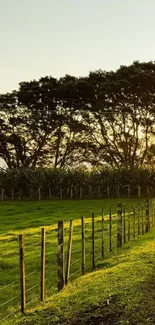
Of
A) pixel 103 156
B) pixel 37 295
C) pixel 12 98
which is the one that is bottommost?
pixel 37 295

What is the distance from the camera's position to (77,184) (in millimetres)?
49719

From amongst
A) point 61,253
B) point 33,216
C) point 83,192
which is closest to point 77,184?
point 83,192

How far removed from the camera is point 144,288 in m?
10.7

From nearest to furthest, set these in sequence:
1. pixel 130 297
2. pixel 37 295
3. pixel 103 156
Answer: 1. pixel 130 297
2. pixel 37 295
3. pixel 103 156

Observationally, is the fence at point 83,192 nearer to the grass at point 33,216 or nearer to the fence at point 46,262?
the grass at point 33,216

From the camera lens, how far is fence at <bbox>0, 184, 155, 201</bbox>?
4866cm

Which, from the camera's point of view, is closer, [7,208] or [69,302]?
[69,302]

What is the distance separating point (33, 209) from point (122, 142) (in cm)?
2196

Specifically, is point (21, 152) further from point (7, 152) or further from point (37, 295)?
point (37, 295)

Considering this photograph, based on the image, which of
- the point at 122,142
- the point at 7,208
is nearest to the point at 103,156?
the point at 122,142

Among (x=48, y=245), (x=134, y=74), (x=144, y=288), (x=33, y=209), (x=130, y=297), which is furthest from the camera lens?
(x=134, y=74)

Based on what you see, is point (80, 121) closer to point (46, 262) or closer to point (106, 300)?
point (46, 262)

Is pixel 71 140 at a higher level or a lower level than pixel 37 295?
higher

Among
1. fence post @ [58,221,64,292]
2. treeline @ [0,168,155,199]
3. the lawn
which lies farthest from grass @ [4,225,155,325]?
treeline @ [0,168,155,199]
